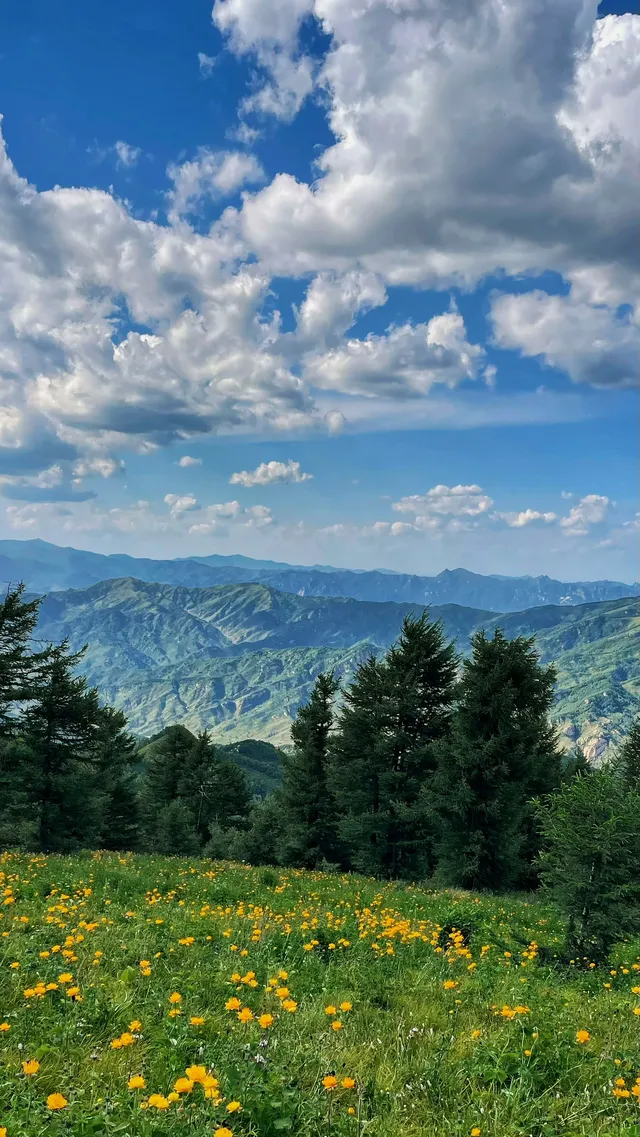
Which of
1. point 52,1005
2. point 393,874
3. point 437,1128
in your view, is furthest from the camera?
point 393,874

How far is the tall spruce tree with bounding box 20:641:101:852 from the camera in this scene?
108 feet

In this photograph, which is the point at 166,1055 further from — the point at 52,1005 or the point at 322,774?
the point at 322,774

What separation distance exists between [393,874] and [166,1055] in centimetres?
2785

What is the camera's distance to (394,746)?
29.8m

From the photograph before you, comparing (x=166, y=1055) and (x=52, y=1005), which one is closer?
(x=166, y=1055)

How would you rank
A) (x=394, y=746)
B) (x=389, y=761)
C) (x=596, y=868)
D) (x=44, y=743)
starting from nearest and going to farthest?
(x=596, y=868)
(x=394, y=746)
(x=389, y=761)
(x=44, y=743)

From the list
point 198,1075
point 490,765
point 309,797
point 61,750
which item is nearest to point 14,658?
point 61,750

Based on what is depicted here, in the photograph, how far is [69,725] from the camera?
111 feet

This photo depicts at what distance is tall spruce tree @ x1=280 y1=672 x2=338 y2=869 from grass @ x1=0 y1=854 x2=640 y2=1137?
88.6ft

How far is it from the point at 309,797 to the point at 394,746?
27.7ft

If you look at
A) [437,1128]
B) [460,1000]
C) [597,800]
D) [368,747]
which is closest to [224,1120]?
[437,1128]

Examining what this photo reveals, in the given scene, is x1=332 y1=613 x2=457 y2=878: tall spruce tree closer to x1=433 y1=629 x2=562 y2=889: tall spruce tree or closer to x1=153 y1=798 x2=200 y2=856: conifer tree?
x1=433 y1=629 x2=562 y2=889: tall spruce tree

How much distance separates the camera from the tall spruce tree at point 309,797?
35.0 m

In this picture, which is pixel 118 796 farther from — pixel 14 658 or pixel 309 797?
pixel 14 658
